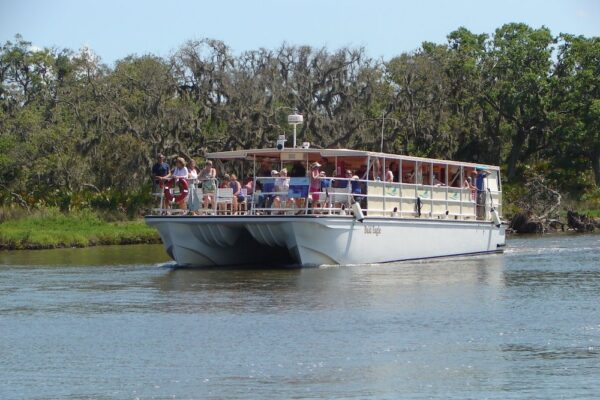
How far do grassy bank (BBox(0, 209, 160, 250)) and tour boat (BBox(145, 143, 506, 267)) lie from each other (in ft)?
35.9

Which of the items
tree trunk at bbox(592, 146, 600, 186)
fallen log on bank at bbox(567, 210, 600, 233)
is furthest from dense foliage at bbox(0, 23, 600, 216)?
fallen log on bank at bbox(567, 210, 600, 233)

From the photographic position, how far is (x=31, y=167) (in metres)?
52.7

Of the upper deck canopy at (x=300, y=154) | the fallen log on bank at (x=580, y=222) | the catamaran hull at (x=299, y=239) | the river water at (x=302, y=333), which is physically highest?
the upper deck canopy at (x=300, y=154)

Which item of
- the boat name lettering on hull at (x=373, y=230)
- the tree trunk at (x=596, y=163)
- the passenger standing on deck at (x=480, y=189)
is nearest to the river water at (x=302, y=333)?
the boat name lettering on hull at (x=373, y=230)

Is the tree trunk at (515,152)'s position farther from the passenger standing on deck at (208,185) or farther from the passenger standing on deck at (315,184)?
the passenger standing on deck at (208,185)

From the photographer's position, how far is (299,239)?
28.5m

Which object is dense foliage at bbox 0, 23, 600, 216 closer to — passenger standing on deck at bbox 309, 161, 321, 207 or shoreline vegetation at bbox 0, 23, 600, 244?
shoreline vegetation at bbox 0, 23, 600, 244

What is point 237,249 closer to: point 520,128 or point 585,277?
point 585,277

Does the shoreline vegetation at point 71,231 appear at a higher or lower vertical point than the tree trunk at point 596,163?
lower

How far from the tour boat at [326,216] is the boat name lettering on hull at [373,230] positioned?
0.08 feet

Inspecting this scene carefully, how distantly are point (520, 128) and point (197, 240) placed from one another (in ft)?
123

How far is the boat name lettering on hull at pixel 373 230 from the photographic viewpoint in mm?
29578

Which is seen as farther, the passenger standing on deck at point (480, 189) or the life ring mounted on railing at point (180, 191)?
the passenger standing on deck at point (480, 189)

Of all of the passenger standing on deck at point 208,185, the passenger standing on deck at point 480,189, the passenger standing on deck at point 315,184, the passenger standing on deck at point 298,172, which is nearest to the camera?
the passenger standing on deck at point 315,184
